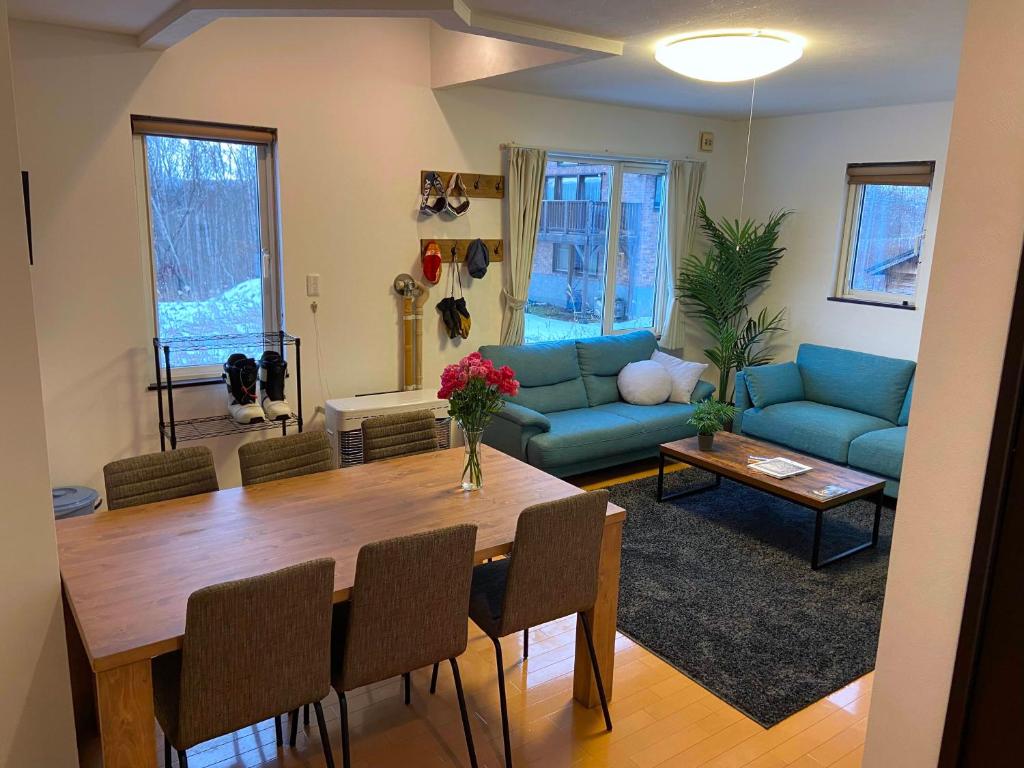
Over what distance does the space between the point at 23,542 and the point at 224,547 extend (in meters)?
0.53

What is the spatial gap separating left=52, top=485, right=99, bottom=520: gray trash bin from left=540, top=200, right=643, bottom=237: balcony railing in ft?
11.5

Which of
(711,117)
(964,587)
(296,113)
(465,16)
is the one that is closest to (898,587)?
(964,587)

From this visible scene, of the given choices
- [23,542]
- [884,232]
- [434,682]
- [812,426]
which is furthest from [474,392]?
[884,232]

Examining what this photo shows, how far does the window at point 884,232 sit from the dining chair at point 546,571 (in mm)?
4025

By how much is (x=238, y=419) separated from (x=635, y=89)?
10.6 feet

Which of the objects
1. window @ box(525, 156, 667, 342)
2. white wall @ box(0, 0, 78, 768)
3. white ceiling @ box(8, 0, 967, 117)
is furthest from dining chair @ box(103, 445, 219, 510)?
window @ box(525, 156, 667, 342)

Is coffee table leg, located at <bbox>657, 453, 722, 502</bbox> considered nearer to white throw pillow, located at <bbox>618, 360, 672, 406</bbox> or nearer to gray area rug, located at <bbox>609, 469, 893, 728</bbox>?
gray area rug, located at <bbox>609, 469, 893, 728</bbox>

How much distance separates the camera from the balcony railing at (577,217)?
5.75 m

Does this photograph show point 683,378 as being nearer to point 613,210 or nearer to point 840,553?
point 613,210

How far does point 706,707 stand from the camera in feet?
9.36

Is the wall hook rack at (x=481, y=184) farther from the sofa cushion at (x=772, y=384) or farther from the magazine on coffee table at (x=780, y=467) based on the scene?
the magazine on coffee table at (x=780, y=467)

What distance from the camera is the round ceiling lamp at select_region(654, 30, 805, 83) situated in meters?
3.33

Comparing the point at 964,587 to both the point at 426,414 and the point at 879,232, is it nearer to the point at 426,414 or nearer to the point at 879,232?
the point at 426,414

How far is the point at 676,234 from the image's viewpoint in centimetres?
627
